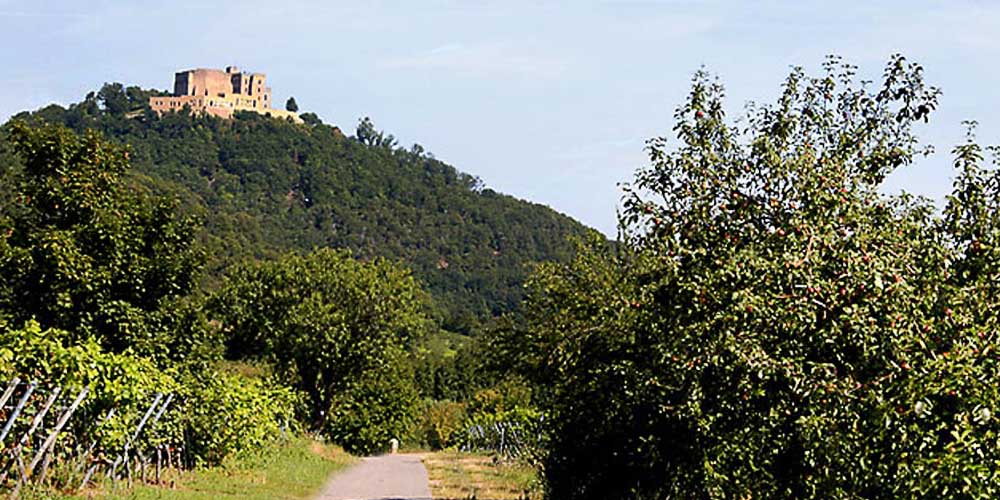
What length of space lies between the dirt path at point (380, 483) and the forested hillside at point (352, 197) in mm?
74377

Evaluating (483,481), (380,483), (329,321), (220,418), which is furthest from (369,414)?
A: (220,418)

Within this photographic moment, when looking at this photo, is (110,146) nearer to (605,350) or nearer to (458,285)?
(605,350)

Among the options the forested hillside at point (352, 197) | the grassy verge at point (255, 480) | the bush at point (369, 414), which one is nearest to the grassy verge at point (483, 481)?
the grassy verge at point (255, 480)

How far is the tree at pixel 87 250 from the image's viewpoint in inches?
869

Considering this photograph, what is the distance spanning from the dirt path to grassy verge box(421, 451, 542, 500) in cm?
40

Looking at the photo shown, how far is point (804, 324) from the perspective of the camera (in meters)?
9.84

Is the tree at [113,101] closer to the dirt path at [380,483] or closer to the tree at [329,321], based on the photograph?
the tree at [329,321]

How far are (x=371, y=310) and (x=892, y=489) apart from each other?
1644 inches

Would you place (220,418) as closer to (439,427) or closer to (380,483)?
(380,483)

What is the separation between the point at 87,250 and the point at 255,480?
6.42 m

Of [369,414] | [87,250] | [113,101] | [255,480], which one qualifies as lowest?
[369,414]

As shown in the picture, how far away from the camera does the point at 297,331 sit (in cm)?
4838

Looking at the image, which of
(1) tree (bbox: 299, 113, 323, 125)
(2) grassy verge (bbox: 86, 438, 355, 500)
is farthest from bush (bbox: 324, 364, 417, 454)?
(1) tree (bbox: 299, 113, 323, 125)

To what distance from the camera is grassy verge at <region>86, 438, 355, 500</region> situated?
19.0m
